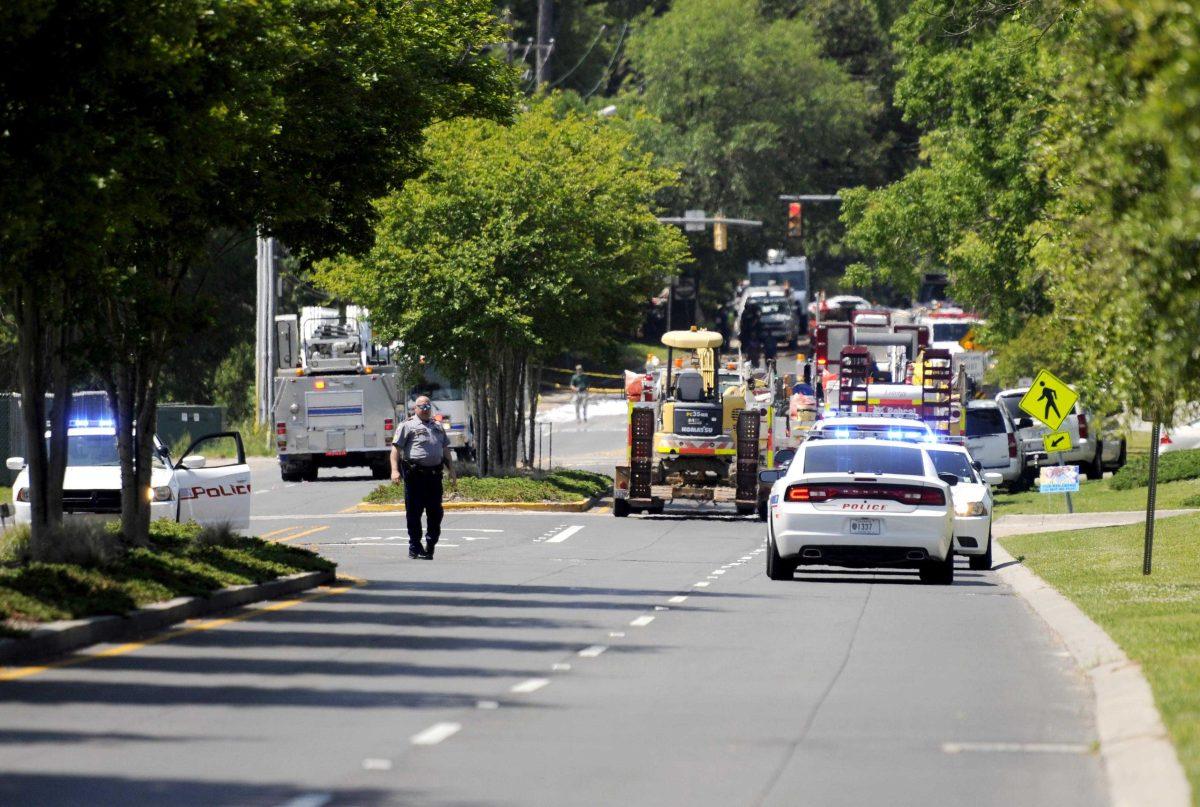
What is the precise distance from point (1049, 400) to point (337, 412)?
67.0 feet

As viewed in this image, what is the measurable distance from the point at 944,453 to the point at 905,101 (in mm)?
25010

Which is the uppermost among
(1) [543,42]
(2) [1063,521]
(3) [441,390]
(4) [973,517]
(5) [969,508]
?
(1) [543,42]

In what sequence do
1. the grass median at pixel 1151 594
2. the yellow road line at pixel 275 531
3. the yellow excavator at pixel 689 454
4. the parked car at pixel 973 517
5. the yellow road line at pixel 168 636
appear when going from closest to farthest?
the grass median at pixel 1151 594
the yellow road line at pixel 168 636
the parked car at pixel 973 517
the yellow road line at pixel 275 531
the yellow excavator at pixel 689 454

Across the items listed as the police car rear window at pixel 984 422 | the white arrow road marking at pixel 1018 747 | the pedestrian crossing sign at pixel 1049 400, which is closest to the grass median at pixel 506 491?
the police car rear window at pixel 984 422

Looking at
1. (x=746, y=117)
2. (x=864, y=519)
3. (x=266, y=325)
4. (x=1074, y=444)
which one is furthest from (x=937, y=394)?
(x=746, y=117)

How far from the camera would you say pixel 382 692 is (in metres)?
13.1

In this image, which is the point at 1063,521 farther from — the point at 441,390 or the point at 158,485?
the point at 441,390

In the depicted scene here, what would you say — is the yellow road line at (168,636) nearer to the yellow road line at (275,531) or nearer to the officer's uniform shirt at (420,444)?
the officer's uniform shirt at (420,444)

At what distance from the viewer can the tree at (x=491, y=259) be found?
4106cm

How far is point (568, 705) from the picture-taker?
12773 millimetres

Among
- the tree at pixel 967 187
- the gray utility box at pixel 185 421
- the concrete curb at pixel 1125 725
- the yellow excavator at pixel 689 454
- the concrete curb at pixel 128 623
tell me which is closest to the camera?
the concrete curb at pixel 1125 725

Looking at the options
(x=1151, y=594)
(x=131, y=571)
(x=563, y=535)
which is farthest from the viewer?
(x=563, y=535)

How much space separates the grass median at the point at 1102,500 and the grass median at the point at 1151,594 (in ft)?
16.5

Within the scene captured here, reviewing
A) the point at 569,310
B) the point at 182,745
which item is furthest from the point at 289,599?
the point at 569,310
